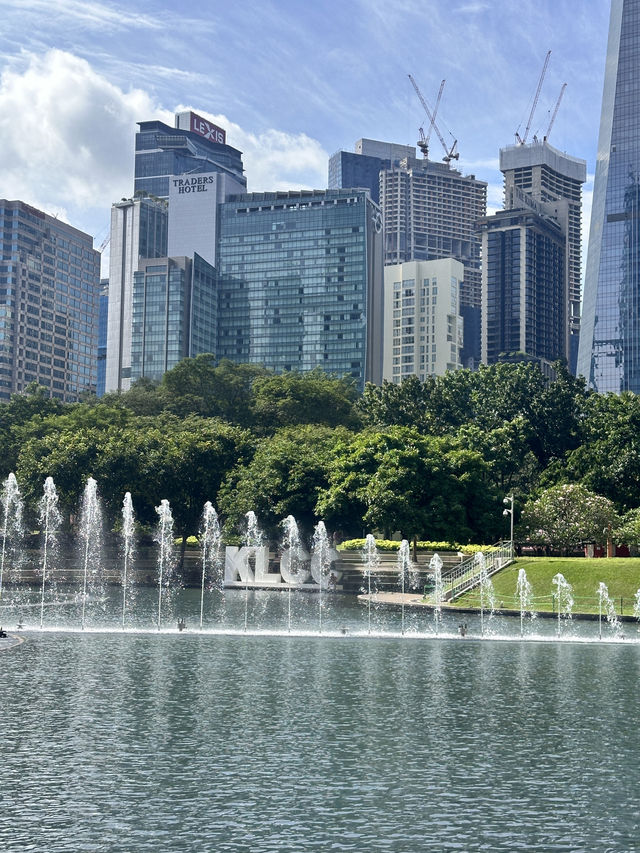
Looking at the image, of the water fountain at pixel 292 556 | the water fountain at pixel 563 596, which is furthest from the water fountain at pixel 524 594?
the water fountain at pixel 292 556

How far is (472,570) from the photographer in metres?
86.1

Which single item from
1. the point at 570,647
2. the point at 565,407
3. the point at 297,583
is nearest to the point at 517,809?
the point at 570,647

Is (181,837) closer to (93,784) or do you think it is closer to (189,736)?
(93,784)

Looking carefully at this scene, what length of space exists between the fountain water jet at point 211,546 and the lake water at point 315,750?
50632 mm

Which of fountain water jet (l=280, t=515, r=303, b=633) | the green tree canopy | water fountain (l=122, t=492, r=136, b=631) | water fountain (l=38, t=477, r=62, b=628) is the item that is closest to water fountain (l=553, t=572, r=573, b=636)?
the green tree canopy

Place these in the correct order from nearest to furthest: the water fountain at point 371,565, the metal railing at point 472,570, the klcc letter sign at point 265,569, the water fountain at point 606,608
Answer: the water fountain at point 606,608
the metal railing at point 472,570
the water fountain at point 371,565
the klcc letter sign at point 265,569

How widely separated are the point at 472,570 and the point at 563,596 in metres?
10.6

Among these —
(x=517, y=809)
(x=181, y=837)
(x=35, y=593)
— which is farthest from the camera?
(x=35, y=593)

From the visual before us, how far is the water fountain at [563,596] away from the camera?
240ft

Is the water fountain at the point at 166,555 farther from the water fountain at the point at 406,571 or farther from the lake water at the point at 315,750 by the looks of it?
the lake water at the point at 315,750

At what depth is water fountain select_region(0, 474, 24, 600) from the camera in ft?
358

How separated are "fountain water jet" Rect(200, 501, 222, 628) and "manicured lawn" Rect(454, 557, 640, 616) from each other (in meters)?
29.6

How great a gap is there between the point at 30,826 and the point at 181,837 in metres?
3.51

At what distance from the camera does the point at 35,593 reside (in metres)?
91.3
